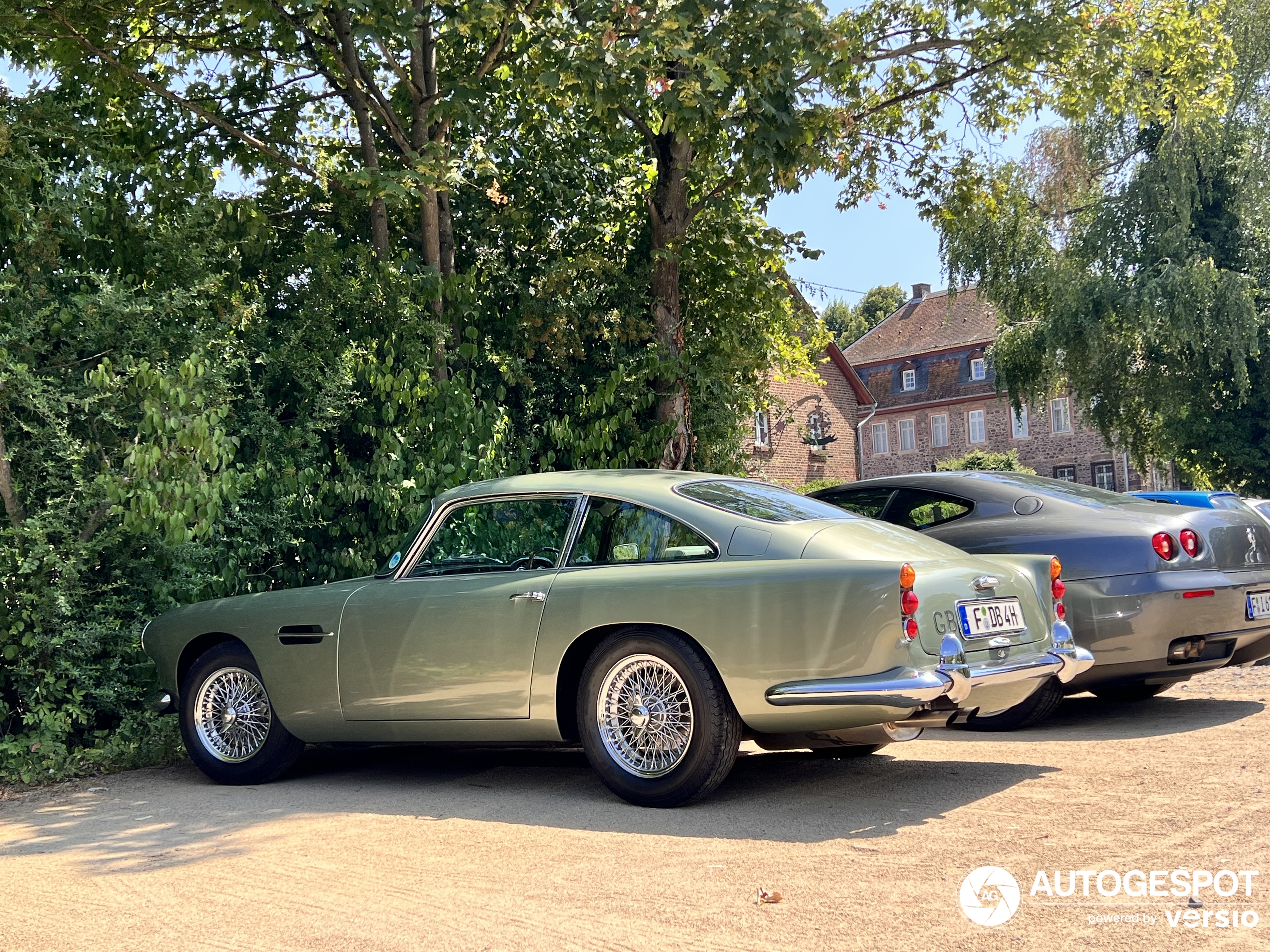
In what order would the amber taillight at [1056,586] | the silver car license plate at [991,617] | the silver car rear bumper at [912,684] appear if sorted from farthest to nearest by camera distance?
the amber taillight at [1056,586], the silver car license plate at [991,617], the silver car rear bumper at [912,684]

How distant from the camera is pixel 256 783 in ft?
22.8

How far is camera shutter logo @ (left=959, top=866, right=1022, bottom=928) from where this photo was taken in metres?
3.79

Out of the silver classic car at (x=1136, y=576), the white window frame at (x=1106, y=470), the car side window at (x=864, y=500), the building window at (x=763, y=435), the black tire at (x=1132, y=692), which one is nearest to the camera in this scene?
the silver classic car at (x=1136, y=576)

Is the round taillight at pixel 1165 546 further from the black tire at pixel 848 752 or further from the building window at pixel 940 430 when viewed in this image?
the building window at pixel 940 430

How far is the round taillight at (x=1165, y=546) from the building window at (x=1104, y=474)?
5822cm

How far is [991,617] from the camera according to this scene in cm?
556

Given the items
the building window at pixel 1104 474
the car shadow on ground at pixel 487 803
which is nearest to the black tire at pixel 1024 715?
the car shadow on ground at pixel 487 803

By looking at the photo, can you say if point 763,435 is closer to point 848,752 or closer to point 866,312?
point 848,752

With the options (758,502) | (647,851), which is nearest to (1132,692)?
(758,502)

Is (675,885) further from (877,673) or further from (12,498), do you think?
(12,498)

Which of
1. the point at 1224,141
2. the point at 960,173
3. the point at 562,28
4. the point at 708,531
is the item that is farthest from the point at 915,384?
the point at 708,531

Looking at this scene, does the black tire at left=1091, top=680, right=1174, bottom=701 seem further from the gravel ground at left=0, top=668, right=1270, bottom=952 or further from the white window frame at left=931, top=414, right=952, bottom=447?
the white window frame at left=931, top=414, right=952, bottom=447

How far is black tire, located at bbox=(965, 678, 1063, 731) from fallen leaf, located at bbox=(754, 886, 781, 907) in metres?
3.73

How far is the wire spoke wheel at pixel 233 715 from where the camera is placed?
7.00 meters
